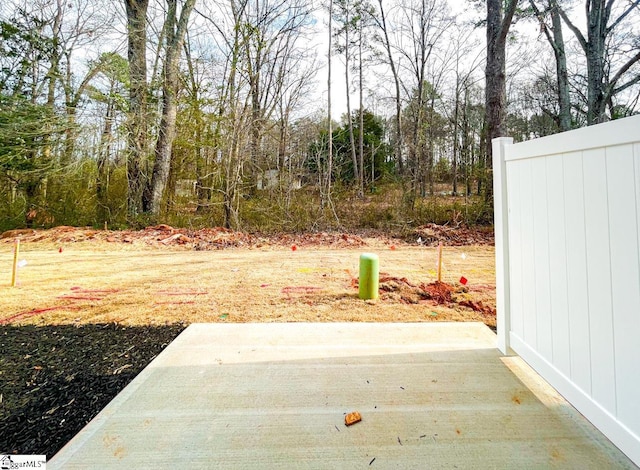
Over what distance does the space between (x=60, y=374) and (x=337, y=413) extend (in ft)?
4.16

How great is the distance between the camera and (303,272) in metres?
3.48

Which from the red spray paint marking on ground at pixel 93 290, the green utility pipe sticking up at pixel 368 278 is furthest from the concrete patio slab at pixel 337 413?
the red spray paint marking on ground at pixel 93 290

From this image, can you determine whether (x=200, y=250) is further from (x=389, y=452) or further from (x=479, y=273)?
(x=389, y=452)

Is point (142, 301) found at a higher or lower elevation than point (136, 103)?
lower

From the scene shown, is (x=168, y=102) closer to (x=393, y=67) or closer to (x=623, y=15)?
(x=393, y=67)

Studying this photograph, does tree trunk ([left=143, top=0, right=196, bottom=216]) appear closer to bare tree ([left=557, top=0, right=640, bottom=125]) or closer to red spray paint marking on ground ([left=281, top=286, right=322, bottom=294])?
red spray paint marking on ground ([left=281, top=286, right=322, bottom=294])

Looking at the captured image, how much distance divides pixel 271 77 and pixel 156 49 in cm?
220

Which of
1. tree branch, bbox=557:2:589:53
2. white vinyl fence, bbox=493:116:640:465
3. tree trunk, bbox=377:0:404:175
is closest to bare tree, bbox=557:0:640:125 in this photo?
tree branch, bbox=557:2:589:53

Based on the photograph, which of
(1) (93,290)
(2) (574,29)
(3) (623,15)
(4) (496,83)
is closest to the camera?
(1) (93,290)

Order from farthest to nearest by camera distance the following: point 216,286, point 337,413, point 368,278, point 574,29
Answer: point 574,29 < point 216,286 < point 368,278 < point 337,413

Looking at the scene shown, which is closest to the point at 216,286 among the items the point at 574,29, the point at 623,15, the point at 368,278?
the point at 368,278

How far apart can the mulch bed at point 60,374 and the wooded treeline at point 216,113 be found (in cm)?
416

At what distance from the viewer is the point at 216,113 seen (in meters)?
6.05

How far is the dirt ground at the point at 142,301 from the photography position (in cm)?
134
